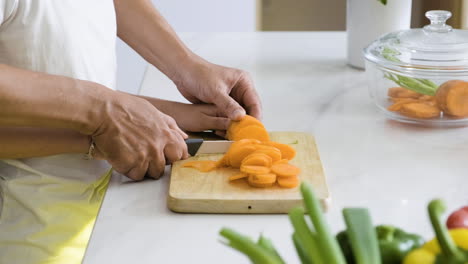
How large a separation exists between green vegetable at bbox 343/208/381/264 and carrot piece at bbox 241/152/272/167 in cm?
49

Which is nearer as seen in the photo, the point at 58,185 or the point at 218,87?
the point at 58,185

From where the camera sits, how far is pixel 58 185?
1.39 m

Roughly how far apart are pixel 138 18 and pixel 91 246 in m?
0.79

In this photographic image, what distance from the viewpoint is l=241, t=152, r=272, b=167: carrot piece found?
1.17 m

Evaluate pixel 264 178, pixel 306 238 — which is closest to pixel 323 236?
pixel 306 238

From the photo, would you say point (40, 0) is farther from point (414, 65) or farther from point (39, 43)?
point (414, 65)

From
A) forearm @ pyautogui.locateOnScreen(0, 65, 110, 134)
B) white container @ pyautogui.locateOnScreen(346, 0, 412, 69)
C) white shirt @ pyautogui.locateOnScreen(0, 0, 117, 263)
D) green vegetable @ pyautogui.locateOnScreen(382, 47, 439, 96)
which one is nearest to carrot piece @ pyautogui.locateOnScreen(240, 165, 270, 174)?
forearm @ pyautogui.locateOnScreen(0, 65, 110, 134)

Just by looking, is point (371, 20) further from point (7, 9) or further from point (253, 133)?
point (7, 9)

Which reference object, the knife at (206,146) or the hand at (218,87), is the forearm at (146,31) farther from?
the knife at (206,146)

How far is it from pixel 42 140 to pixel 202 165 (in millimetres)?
289

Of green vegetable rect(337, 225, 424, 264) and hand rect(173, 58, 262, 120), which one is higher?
green vegetable rect(337, 225, 424, 264)

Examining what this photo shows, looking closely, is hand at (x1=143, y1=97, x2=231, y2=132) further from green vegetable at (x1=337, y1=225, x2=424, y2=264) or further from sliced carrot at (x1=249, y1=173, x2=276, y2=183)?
green vegetable at (x1=337, y1=225, x2=424, y2=264)

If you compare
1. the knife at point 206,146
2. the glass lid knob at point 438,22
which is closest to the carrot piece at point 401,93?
the glass lid knob at point 438,22

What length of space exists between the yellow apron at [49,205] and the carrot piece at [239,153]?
29 centimetres
